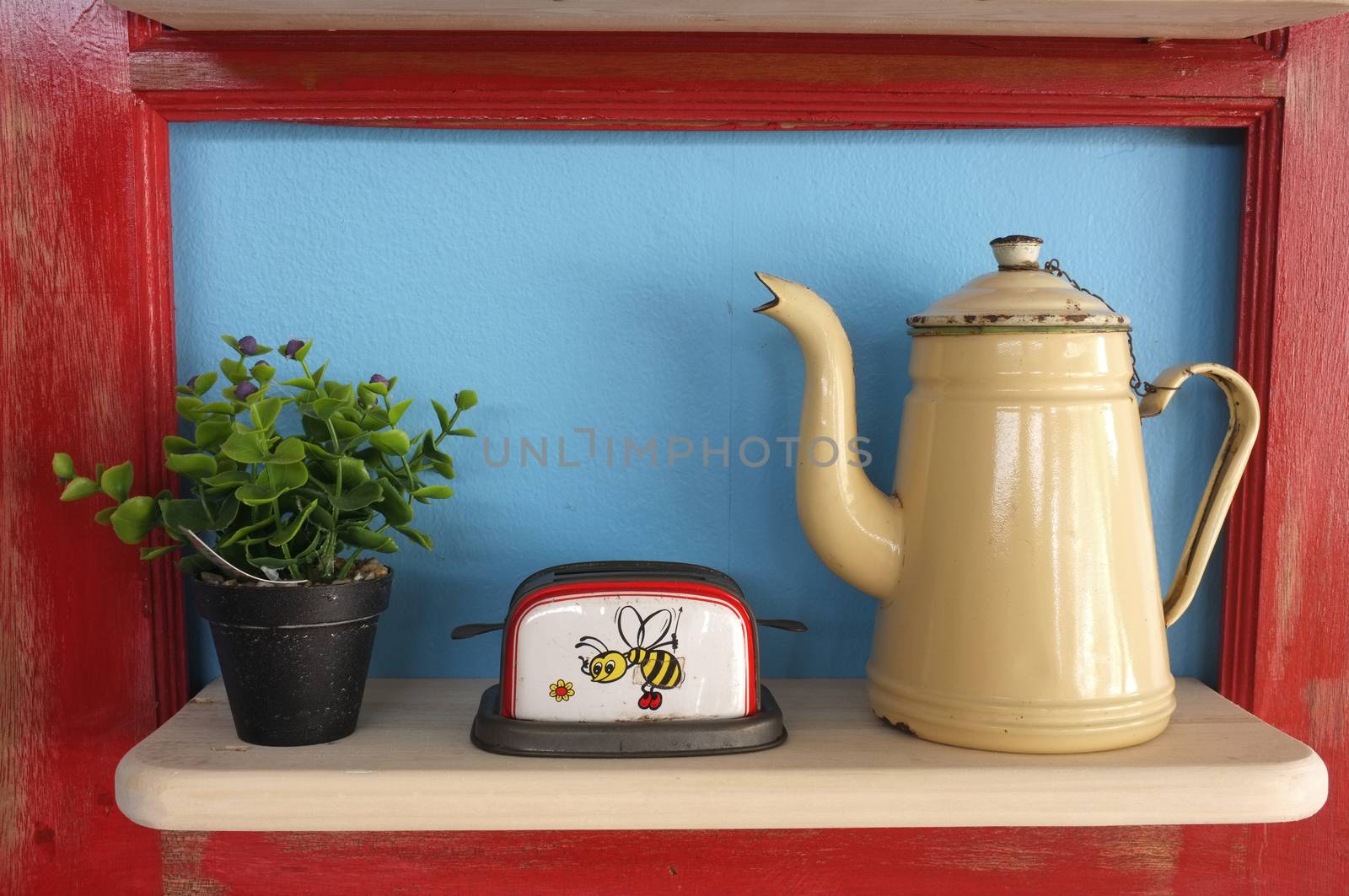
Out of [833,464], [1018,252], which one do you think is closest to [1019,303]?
[1018,252]

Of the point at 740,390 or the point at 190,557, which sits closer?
the point at 190,557

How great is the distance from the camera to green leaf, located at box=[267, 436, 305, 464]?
2.11 feet

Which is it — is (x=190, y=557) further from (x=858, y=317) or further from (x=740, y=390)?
(x=858, y=317)

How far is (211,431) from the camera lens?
68 centimetres

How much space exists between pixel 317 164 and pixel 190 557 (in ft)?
1.15

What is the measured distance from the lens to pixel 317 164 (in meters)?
0.83

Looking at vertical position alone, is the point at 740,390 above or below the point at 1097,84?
below

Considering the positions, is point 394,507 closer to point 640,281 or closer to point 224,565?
point 224,565

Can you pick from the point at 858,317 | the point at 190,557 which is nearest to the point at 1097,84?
the point at 858,317

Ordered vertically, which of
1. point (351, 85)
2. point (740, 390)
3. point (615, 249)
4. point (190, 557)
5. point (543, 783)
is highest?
point (351, 85)

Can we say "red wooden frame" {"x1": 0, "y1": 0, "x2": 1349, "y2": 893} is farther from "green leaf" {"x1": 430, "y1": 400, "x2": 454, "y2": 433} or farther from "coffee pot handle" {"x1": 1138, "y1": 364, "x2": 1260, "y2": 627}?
"green leaf" {"x1": 430, "y1": 400, "x2": 454, "y2": 433}

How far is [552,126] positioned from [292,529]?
40 cm

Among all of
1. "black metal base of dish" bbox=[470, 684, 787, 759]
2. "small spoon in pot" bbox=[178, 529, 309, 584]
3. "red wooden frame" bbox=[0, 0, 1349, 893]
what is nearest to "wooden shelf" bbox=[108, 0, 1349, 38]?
"red wooden frame" bbox=[0, 0, 1349, 893]

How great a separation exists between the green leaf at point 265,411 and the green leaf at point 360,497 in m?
0.07
